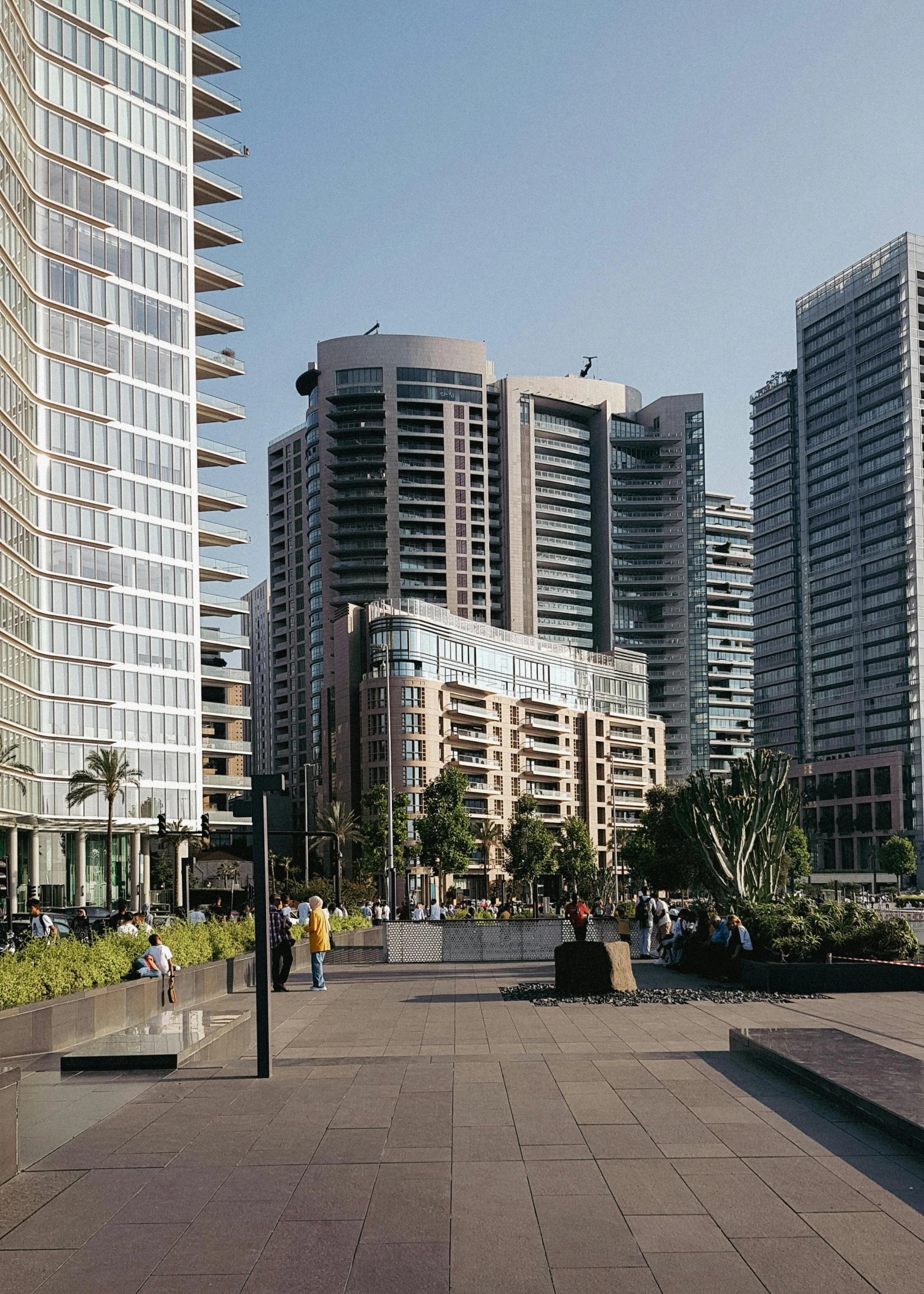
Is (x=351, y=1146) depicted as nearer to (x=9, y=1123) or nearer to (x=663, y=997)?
(x=9, y=1123)

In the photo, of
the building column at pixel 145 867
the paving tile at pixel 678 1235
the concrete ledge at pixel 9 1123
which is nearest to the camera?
the paving tile at pixel 678 1235

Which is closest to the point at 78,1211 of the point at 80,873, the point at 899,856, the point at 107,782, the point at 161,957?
the point at 161,957

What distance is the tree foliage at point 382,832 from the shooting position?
88.1 metres

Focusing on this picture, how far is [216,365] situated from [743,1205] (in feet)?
257

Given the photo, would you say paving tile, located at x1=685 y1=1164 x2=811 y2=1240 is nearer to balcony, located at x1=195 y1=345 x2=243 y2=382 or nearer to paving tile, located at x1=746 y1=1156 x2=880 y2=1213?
paving tile, located at x1=746 y1=1156 x2=880 y2=1213

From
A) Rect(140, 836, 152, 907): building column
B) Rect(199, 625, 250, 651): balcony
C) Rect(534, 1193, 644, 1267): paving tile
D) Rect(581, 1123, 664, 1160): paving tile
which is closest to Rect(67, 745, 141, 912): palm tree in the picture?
Rect(140, 836, 152, 907): building column

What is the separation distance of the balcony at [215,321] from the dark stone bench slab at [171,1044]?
70704mm

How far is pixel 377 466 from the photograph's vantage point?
515 ft

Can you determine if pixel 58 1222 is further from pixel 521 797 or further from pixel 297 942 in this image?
pixel 521 797

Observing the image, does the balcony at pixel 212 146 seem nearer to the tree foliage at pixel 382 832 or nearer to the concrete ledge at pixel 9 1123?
the tree foliage at pixel 382 832

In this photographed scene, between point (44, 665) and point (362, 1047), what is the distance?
56.2 metres

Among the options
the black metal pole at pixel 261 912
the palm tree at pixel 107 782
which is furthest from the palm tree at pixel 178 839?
the black metal pole at pixel 261 912

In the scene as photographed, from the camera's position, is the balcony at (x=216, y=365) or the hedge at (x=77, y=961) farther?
the balcony at (x=216, y=365)

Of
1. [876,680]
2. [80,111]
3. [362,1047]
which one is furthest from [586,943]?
[876,680]
